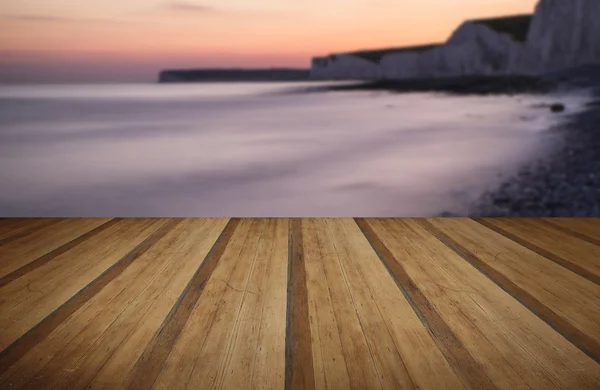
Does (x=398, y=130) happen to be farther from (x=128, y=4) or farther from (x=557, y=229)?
(x=557, y=229)

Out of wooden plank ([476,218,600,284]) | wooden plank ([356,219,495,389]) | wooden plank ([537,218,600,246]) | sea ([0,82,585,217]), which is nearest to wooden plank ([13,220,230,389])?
wooden plank ([356,219,495,389])

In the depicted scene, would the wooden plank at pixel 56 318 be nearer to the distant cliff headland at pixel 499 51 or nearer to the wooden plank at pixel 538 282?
the wooden plank at pixel 538 282

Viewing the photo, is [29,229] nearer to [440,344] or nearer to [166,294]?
[166,294]

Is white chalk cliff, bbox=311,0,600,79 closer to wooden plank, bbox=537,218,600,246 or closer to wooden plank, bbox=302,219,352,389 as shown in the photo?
wooden plank, bbox=537,218,600,246

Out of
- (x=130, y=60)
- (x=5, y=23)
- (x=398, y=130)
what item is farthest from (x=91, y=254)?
(x=398, y=130)

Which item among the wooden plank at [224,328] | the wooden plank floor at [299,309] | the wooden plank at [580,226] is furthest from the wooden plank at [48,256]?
the wooden plank at [580,226]

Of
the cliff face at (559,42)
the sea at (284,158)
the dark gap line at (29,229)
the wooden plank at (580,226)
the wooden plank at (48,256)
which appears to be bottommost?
the sea at (284,158)
